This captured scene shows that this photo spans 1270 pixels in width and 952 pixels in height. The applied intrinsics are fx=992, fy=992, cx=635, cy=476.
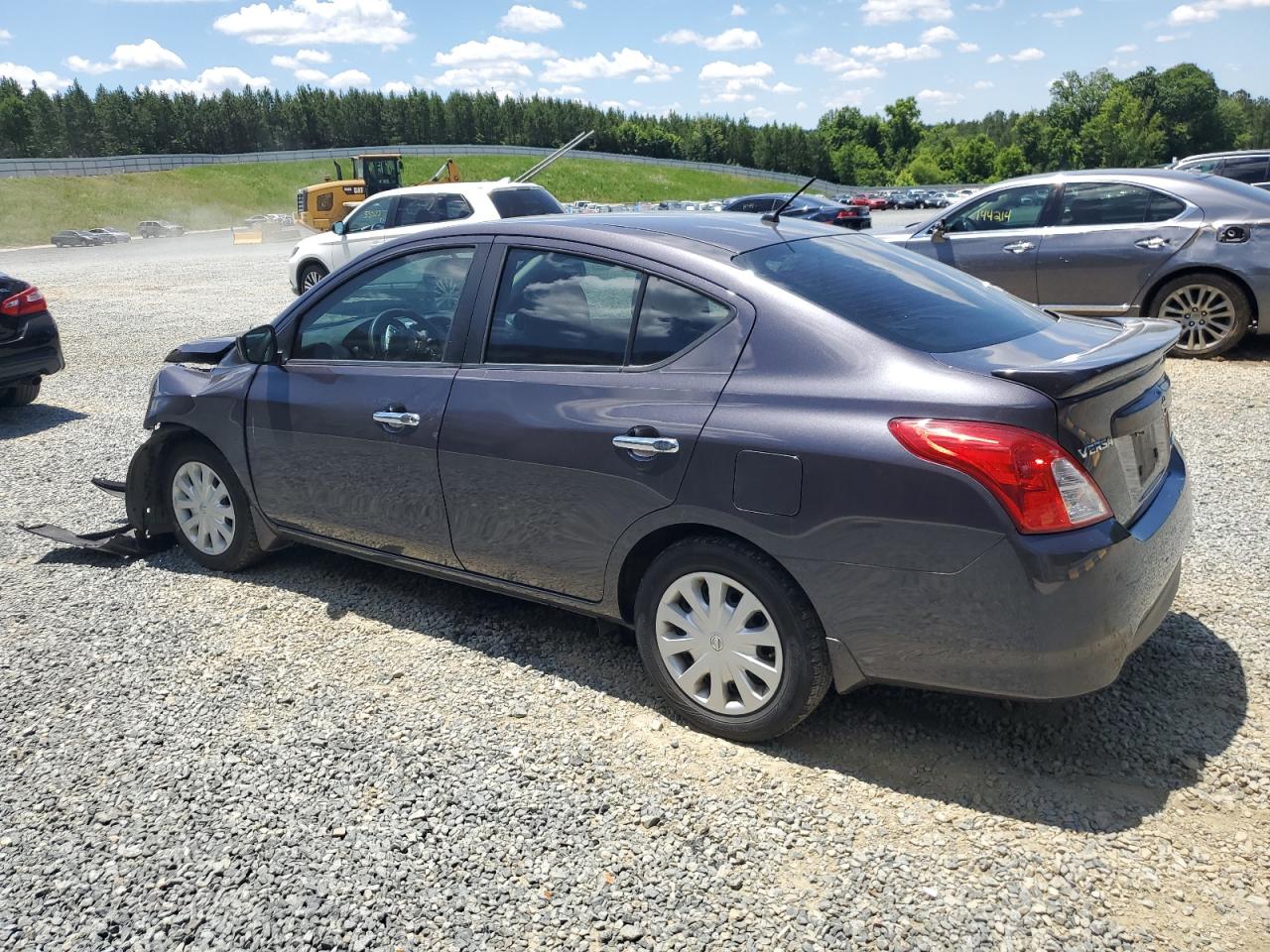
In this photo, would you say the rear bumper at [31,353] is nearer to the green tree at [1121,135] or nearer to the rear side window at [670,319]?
the rear side window at [670,319]

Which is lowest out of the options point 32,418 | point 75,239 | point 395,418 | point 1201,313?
point 75,239

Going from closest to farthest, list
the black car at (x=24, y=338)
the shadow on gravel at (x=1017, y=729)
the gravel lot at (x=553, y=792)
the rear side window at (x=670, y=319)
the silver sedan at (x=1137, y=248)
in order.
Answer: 1. the gravel lot at (x=553, y=792)
2. the shadow on gravel at (x=1017, y=729)
3. the rear side window at (x=670, y=319)
4. the silver sedan at (x=1137, y=248)
5. the black car at (x=24, y=338)

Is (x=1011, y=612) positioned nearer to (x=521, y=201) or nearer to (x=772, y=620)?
(x=772, y=620)

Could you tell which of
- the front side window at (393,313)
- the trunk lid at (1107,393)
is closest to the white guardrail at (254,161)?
the front side window at (393,313)

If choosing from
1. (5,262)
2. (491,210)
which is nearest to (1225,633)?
(491,210)

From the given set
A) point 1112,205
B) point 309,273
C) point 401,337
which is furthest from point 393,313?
point 309,273

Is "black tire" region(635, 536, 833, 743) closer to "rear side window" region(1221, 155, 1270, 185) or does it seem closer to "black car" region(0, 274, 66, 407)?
"black car" region(0, 274, 66, 407)

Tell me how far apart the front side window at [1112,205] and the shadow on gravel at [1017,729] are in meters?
6.06

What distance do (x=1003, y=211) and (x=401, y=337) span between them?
7.52m

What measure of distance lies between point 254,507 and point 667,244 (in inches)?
95.8

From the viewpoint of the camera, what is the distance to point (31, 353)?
896 centimetres

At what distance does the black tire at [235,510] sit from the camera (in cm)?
474

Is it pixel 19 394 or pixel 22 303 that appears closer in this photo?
pixel 22 303

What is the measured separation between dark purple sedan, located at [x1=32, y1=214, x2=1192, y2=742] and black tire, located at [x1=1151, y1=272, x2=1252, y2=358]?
590 cm
